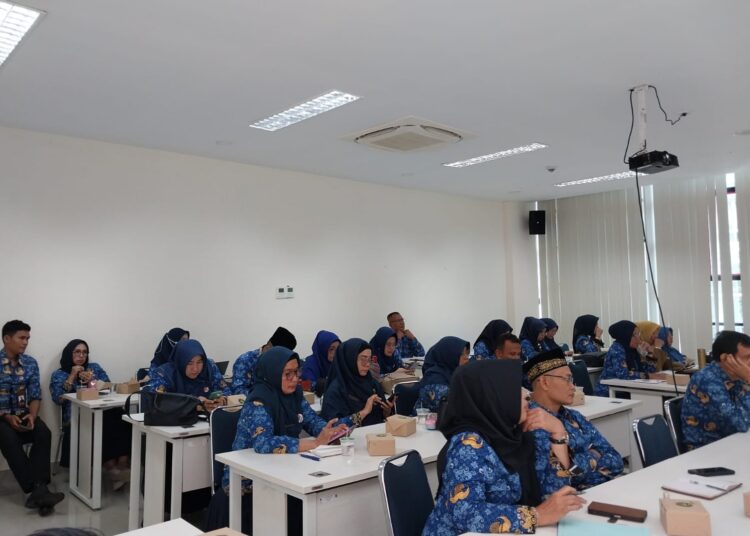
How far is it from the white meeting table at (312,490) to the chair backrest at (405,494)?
10.3 inches

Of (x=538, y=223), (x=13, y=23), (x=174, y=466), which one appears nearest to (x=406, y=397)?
(x=174, y=466)

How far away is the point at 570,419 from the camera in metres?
2.69

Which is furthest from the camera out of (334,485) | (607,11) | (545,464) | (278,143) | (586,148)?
(586,148)

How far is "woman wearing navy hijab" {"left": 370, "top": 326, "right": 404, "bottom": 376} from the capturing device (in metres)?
6.88

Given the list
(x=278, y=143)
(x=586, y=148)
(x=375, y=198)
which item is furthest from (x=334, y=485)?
(x=375, y=198)

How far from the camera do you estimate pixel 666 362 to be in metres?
6.67

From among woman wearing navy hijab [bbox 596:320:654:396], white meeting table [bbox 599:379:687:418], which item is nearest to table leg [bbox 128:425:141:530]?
white meeting table [bbox 599:379:687:418]

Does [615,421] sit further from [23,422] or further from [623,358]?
[23,422]

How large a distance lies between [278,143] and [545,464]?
458 centimetres

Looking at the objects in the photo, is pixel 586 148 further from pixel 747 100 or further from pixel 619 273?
pixel 619 273

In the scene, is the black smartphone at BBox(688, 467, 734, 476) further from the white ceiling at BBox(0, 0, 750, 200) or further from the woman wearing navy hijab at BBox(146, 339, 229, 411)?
the woman wearing navy hijab at BBox(146, 339, 229, 411)

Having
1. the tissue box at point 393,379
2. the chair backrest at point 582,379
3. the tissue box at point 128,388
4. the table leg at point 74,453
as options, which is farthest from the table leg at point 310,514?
the chair backrest at point 582,379

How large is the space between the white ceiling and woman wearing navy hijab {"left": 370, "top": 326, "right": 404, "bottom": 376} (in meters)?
2.13

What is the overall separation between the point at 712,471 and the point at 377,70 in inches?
121
